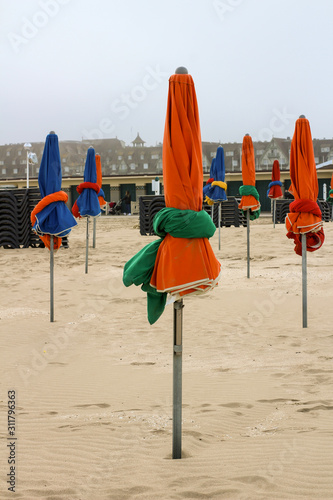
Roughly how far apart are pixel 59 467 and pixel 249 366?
10.1 feet

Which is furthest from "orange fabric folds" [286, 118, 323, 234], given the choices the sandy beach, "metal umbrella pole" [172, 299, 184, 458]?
"metal umbrella pole" [172, 299, 184, 458]

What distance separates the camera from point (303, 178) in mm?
7395

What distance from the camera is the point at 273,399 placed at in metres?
4.93

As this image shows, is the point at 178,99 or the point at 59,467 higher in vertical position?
the point at 178,99

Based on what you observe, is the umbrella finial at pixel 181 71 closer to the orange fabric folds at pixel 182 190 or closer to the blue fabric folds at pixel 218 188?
the orange fabric folds at pixel 182 190

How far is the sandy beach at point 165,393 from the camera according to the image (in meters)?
3.31

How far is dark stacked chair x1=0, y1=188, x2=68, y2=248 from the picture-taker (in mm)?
16953

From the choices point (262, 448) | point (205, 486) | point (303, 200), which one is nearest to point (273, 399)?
point (262, 448)

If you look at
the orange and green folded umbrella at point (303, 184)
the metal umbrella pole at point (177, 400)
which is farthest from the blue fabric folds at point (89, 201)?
the metal umbrella pole at point (177, 400)

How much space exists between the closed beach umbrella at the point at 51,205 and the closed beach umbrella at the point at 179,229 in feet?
15.8

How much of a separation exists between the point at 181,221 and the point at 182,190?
0.82 feet

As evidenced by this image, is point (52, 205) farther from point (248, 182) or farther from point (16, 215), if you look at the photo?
point (16, 215)

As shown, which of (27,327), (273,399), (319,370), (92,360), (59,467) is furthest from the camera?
(27,327)

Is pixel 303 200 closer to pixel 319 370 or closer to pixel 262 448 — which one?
pixel 319 370
